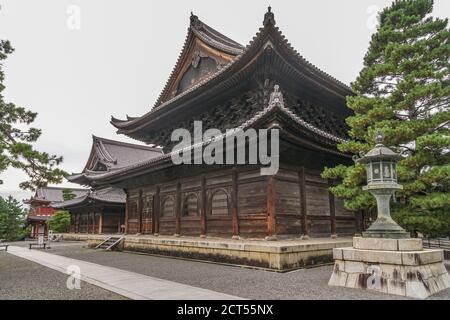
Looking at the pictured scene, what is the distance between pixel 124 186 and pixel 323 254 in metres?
14.2

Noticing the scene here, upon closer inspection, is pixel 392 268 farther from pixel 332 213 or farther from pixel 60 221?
pixel 60 221

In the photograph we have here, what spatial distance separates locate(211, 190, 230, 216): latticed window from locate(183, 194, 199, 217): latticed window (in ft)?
4.27

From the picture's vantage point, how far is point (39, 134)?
12.2 meters

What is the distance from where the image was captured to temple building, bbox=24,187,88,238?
28.6 metres

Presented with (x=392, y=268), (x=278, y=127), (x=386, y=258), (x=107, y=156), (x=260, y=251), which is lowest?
(x=260, y=251)

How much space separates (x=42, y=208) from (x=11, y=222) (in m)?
18.6

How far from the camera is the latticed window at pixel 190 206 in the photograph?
15320 millimetres

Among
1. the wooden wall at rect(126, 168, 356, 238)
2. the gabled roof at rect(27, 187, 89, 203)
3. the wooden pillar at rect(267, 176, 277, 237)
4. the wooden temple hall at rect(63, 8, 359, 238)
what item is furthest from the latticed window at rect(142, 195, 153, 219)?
the gabled roof at rect(27, 187, 89, 203)

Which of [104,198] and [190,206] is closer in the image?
[190,206]

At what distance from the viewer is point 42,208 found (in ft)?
93.4

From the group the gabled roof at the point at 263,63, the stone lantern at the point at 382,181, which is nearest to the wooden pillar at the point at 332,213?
the gabled roof at the point at 263,63

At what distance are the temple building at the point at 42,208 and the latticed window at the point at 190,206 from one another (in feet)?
51.2

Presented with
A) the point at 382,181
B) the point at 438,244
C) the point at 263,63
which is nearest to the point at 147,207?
the point at 263,63
